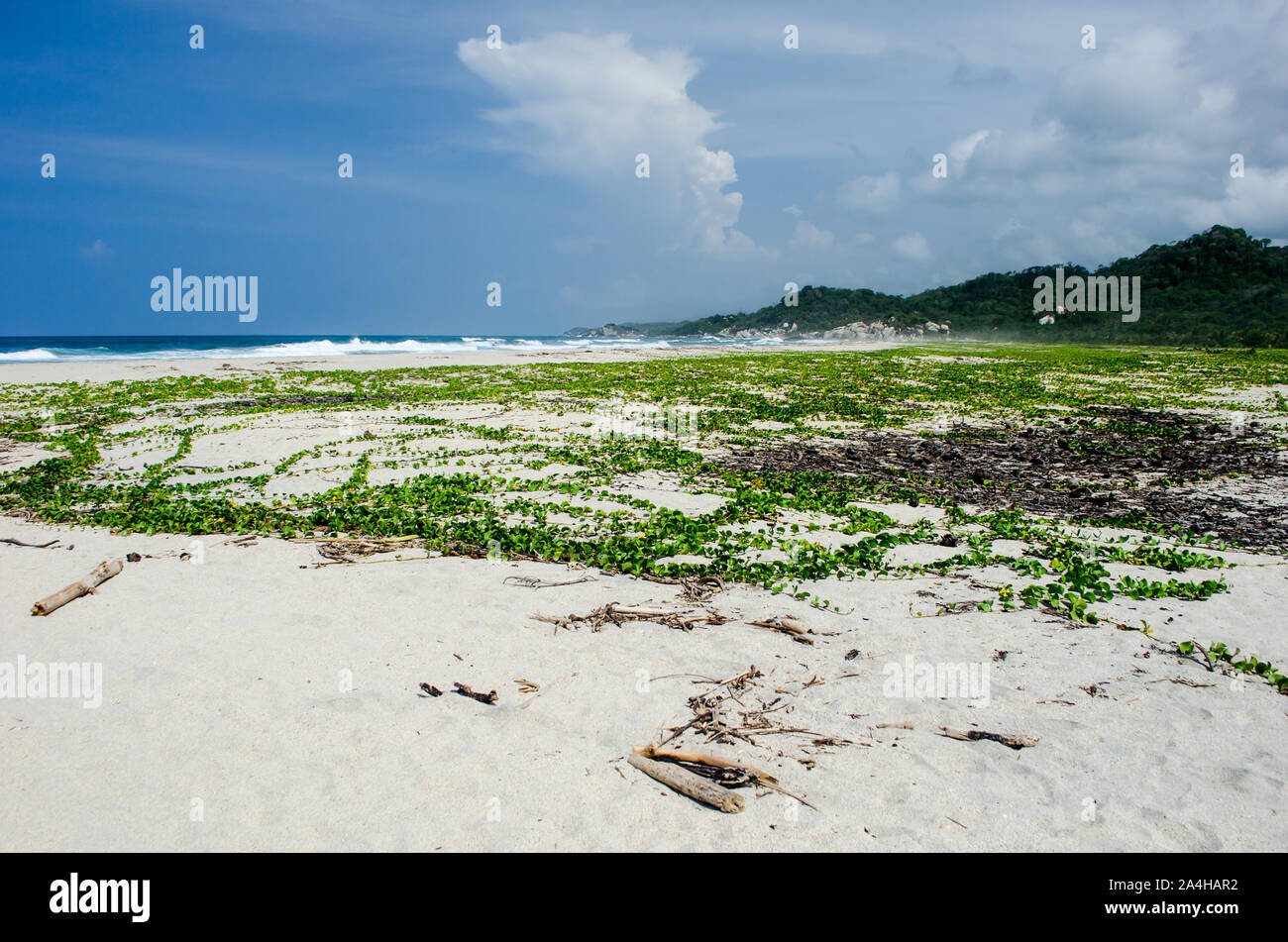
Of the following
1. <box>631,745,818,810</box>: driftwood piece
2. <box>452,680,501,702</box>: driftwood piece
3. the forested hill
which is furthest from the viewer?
the forested hill

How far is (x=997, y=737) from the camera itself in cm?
443

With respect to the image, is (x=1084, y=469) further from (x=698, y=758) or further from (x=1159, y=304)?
(x=1159, y=304)

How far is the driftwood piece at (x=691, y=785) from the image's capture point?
3.83 m

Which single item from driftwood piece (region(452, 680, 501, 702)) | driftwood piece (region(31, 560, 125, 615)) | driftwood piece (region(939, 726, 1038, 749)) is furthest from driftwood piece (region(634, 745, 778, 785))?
driftwood piece (region(31, 560, 125, 615))

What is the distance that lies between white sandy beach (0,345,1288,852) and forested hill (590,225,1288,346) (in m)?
58.8

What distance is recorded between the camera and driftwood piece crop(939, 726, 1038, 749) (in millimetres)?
4359

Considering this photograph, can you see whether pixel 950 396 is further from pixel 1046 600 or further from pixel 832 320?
pixel 832 320

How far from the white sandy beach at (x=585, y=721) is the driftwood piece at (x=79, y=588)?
0.27 ft

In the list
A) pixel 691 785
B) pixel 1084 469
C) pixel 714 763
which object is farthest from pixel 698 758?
pixel 1084 469

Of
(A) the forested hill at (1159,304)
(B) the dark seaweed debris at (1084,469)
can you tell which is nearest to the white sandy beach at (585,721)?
(B) the dark seaweed debris at (1084,469)

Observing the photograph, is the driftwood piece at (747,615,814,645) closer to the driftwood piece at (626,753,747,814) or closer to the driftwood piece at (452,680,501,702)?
the driftwood piece at (626,753,747,814)

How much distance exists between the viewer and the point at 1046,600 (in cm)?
634

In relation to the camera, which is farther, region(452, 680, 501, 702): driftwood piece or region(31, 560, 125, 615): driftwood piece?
region(31, 560, 125, 615): driftwood piece
